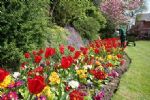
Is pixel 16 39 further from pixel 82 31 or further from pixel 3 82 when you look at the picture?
pixel 82 31

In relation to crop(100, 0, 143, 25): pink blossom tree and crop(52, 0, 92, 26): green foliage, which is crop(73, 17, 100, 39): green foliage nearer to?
crop(52, 0, 92, 26): green foliage

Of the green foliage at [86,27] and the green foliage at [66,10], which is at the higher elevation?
the green foliage at [66,10]

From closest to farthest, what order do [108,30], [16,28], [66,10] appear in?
[16,28] → [66,10] → [108,30]

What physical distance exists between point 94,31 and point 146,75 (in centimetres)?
987

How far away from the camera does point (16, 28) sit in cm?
1152

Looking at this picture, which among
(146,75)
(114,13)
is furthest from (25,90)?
(114,13)

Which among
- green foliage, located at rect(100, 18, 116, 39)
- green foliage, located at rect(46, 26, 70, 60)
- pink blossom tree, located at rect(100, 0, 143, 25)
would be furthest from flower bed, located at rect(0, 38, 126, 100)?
pink blossom tree, located at rect(100, 0, 143, 25)

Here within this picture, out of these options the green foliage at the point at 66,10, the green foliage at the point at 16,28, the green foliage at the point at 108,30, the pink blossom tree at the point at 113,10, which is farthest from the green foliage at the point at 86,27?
the pink blossom tree at the point at 113,10

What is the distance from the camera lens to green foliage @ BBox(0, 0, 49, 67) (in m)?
11.2

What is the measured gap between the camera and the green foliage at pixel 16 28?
11227mm

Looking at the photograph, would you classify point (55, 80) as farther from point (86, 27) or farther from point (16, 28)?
point (86, 27)

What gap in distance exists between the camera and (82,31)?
24625 millimetres

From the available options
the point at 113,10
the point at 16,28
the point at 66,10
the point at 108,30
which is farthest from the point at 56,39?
the point at 113,10

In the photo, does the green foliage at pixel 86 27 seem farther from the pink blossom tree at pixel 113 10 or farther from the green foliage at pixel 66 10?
the pink blossom tree at pixel 113 10
